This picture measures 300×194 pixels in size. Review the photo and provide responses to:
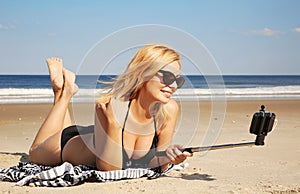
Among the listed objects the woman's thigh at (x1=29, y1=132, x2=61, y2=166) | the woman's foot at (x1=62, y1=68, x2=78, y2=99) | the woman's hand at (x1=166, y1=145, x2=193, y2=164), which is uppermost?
the woman's foot at (x1=62, y1=68, x2=78, y2=99)

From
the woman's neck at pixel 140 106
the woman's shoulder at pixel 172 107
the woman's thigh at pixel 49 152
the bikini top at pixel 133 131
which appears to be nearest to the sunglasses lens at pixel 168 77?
the woman's neck at pixel 140 106

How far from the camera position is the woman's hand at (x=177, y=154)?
12.9ft

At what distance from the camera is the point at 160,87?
395 centimetres

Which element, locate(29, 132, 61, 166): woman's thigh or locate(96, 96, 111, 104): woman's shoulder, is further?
locate(29, 132, 61, 166): woman's thigh

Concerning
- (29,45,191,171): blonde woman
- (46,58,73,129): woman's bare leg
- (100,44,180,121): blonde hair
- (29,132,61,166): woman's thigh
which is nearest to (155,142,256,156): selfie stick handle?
(29,45,191,171): blonde woman

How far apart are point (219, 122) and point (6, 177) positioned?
2118mm

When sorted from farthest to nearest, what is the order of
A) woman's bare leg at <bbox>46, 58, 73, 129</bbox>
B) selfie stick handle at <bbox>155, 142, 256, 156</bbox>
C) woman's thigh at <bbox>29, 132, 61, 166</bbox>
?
woman's bare leg at <bbox>46, 58, 73, 129</bbox>
woman's thigh at <bbox>29, 132, 61, 166</bbox>
selfie stick handle at <bbox>155, 142, 256, 156</bbox>

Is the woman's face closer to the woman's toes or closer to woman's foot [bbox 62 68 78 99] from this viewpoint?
woman's foot [bbox 62 68 78 99]

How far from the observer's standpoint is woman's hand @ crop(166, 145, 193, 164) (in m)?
3.94

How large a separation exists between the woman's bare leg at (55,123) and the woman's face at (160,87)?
3.88 feet

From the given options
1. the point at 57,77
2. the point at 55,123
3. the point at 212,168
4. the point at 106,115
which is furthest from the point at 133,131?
the point at 57,77

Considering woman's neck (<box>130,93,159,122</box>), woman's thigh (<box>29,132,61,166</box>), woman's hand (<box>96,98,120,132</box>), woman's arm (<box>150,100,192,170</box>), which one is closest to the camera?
woman's hand (<box>96,98,120,132</box>)

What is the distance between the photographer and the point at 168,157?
4.14 metres

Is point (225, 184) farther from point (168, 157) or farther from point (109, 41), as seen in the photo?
point (109, 41)
